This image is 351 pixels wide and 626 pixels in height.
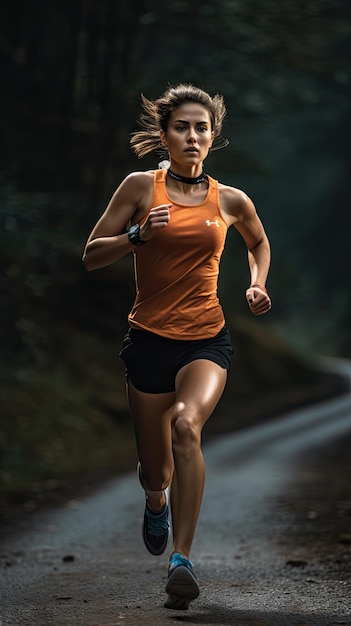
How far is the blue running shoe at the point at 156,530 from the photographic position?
6621mm

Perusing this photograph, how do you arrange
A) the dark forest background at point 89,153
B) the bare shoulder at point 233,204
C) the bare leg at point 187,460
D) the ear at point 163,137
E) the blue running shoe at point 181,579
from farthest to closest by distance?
the dark forest background at point 89,153 < the ear at point 163,137 < the bare shoulder at point 233,204 < the bare leg at point 187,460 < the blue running shoe at point 181,579

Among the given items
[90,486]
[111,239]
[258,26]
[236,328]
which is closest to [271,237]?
[236,328]

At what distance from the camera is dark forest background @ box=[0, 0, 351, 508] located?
16.3 meters

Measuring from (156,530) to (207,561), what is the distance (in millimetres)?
1662

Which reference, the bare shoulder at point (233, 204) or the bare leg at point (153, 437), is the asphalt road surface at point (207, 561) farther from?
the bare shoulder at point (233, 204)

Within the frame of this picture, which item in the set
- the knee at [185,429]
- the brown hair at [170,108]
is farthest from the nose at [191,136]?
the knee at [185,429]

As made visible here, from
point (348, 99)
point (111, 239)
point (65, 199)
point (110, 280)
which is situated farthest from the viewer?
point (348, 99)

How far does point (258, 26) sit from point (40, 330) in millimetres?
6306

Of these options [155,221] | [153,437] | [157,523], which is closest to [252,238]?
[155,221]

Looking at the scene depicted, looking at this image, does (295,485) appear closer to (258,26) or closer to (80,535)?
(80,535)

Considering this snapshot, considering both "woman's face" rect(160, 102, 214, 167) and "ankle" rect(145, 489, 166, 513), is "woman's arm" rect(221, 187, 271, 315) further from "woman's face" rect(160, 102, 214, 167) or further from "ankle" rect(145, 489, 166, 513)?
"ankle" rect(145, 489, 166, 513)

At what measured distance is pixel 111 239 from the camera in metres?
6.11

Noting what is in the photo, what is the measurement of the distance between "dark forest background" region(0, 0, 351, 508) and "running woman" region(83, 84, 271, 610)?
Result: 6.21m

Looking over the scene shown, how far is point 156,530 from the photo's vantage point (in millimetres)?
6676
